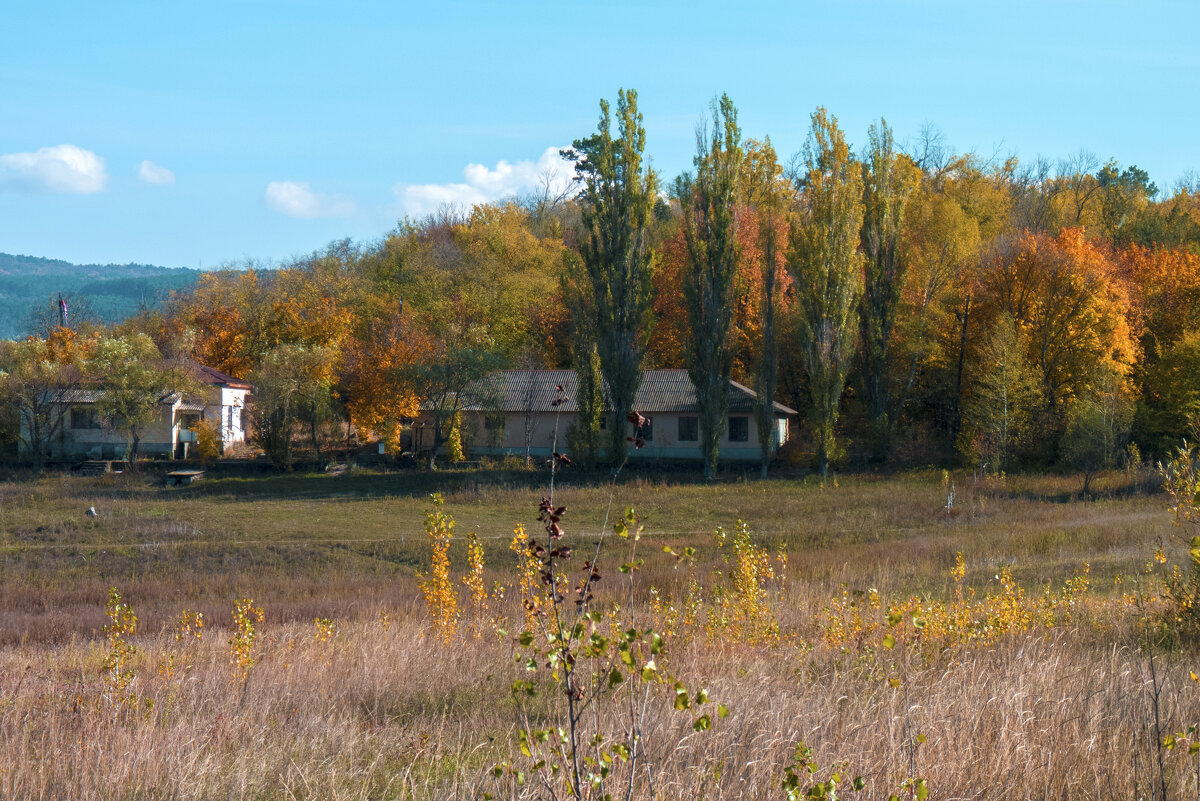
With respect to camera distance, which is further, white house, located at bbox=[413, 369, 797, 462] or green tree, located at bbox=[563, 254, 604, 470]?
white house, located at bbox=[413, 369, 797, 462]

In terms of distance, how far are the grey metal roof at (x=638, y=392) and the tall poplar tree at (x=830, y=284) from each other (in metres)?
4.20

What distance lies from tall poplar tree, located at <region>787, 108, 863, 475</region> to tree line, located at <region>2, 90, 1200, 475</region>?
0.09 metres

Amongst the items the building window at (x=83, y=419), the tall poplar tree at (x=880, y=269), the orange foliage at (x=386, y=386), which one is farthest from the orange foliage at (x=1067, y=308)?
the building window at (x=83, y=419)

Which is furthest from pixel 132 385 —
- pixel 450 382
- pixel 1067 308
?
pixel 1067 308

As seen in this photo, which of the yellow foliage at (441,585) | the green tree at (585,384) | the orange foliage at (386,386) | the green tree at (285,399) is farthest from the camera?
the orange foliage at (386,386)

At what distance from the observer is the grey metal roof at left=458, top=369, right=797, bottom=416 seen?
144ft

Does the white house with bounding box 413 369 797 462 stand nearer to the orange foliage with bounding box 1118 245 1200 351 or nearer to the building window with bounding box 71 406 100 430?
the orange foliage with bounding box 1118 245 1200 351

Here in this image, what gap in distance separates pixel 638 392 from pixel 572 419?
3547mm

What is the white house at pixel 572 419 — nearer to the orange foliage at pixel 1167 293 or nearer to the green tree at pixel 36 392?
the orange foliage at pixel 1167 293

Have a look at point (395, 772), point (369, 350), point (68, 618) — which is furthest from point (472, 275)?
point (395, 772)

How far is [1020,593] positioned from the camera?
860cm

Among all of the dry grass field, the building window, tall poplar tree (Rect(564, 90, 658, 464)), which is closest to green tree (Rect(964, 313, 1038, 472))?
tall poplar tree (Rect(564, 90, 658, 464))

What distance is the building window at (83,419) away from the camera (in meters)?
47.8

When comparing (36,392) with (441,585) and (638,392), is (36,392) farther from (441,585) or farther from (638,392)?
(441,585)
